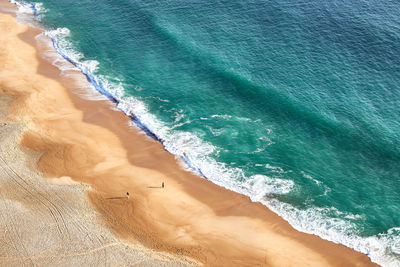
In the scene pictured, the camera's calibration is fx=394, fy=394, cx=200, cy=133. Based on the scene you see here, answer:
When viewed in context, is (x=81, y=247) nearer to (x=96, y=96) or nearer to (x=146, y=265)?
(x=146, y=265)

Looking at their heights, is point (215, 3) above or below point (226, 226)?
above

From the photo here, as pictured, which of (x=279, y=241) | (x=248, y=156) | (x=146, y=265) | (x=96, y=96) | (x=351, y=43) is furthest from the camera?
(x=351, y=43)

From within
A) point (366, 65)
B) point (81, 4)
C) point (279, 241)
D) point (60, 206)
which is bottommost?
point (279, 241)

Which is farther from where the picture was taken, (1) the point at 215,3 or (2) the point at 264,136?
(1) the point at 215,3

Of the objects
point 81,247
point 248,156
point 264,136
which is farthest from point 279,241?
point 81,247

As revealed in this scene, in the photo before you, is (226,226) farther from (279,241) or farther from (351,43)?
(351,43)

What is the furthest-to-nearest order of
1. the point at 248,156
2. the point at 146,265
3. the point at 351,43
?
the point at 351,43 < the point at 248,156 < the point at 146,265

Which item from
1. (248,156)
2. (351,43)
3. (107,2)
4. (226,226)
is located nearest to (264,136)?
(248,156)
